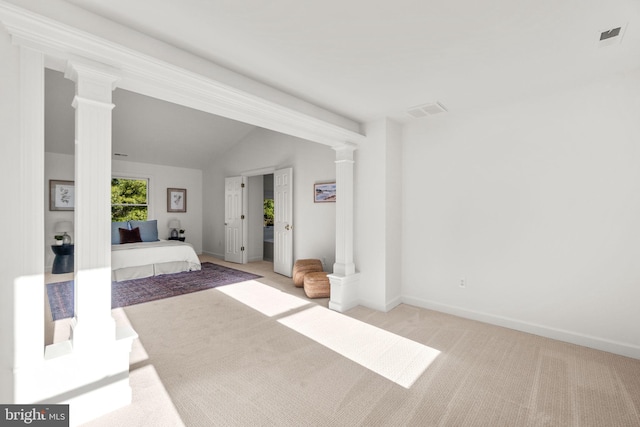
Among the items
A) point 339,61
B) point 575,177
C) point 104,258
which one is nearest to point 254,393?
point 104,258

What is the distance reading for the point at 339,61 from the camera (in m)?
2.41

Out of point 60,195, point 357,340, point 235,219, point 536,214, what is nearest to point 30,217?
point 357,340

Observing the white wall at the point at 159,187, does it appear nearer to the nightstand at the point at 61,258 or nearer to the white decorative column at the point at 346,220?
the nightstand at the point at 61,258

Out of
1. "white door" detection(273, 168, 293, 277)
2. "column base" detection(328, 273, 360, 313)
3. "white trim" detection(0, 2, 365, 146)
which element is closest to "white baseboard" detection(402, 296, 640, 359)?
"column base" detection(328, 273, 360, 313)

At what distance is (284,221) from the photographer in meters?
5.88

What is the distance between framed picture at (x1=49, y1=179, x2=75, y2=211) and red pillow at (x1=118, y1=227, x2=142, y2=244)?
117cm

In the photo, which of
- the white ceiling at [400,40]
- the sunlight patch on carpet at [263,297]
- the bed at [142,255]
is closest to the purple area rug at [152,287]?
the bed at [142,255]

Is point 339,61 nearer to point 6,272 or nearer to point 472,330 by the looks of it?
point 6,272

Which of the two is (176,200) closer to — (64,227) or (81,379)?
(64,227)

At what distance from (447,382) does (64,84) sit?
618 cm

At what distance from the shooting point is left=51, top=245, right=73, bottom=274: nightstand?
554 centimetres

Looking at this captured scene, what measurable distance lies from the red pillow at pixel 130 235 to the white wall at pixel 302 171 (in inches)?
100

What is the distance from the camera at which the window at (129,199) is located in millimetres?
7141

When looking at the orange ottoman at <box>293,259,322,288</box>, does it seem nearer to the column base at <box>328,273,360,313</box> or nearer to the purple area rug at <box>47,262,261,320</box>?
the column base at <box>328,273,360,313</box>
